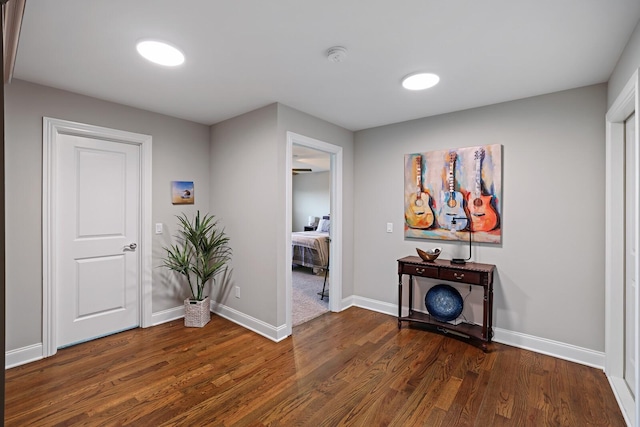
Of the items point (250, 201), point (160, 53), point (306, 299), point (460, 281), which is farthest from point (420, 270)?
point (160, 53)

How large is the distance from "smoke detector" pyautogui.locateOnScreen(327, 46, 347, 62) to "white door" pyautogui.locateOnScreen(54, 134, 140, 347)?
2349mm

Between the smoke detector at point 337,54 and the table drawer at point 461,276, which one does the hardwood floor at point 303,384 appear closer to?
the table drawer at point 461,276

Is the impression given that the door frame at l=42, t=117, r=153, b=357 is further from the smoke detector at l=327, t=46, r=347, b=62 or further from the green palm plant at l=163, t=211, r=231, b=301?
the smoke detector at l=327, t=46, r=347, b=62

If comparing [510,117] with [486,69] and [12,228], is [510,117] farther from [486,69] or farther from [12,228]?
[12,228]

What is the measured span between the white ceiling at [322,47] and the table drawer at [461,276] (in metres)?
1.62

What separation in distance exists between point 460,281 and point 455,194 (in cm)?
89

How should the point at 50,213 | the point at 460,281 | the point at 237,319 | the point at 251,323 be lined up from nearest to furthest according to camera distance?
the point at 50,213
the point at 460,281
the point at 251,323
the point at 237,319

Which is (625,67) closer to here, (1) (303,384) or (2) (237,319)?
(1) (303,384)

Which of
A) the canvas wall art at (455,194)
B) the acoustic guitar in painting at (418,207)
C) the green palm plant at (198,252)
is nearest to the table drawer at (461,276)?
the canvas wall art at (455,194)

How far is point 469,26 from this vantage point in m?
1.75

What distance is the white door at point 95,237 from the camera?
2.80 meters

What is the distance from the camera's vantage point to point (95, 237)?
299 cm

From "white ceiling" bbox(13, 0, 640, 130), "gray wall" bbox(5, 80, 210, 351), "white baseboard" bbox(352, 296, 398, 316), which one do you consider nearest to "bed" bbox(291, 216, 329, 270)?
"white baseboard" bbox(352, 296, 398, 316)

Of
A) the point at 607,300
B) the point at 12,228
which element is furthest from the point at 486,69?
the point at 12,228
